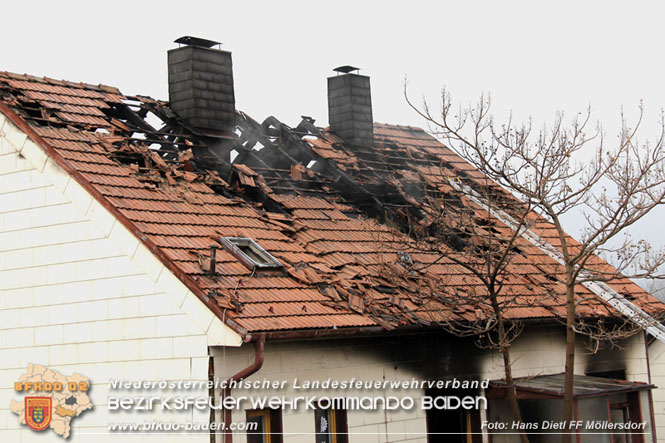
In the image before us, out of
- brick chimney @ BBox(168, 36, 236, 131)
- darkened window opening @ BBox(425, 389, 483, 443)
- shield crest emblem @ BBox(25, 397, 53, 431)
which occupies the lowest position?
darkened window opening @ BBox(425, 389, 483, 443)

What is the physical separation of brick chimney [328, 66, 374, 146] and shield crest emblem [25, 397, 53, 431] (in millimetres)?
9415

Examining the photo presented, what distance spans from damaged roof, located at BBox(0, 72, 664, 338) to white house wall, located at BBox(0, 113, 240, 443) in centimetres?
29

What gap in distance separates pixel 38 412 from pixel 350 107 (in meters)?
10.0

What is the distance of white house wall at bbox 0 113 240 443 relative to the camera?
34.9ft

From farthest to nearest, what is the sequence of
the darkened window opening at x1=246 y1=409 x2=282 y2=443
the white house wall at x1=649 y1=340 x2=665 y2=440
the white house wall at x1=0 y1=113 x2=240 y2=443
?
the white house wall at x1=649 y1=340 x2=665 y2=440
the darkened window opening at x1=246 y1=409 x2=282 y2=443
the white house wall at x1=0 y1=113 x2=240 y2=443

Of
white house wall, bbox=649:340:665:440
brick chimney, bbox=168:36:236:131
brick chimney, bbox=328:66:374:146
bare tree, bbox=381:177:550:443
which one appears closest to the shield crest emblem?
bare tree, bbox=381:177:550:443

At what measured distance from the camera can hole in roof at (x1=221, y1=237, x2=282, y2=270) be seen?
11547mm

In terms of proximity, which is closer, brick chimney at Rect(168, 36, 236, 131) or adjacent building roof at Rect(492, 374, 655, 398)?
adjacent building roof at Rect(492, 374, 655, 398)

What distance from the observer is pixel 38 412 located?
11.8m

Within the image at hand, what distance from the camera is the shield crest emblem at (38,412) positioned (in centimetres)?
1175

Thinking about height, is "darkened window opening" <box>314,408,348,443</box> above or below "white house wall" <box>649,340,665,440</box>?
below

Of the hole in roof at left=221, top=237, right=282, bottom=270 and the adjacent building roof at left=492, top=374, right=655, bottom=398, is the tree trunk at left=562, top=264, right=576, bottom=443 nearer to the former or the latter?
the adjacent building roof at left=492, top=374, right=655, bottom=398

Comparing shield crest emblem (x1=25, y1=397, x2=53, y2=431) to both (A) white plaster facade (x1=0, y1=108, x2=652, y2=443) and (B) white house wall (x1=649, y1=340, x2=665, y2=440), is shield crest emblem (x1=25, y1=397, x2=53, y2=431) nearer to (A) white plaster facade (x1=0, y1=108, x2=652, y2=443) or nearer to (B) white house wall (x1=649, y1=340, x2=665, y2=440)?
(A) white plaster facade (x1=0, y1=108, x2=652, y2=443)

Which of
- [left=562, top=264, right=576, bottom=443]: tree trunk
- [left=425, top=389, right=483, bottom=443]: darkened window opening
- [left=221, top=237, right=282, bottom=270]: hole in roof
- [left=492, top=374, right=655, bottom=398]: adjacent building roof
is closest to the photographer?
[left=562, top=264, right=576, bottom=443]: tree trunk
